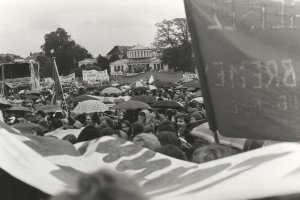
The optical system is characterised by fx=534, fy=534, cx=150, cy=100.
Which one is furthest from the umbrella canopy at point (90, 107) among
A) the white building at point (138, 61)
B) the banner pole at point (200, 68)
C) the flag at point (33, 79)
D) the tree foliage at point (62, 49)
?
the white building at point (138, 61)

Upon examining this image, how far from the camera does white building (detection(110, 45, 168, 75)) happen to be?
135250 millimetres

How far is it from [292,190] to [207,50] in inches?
64.4

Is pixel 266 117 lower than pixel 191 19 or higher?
lower

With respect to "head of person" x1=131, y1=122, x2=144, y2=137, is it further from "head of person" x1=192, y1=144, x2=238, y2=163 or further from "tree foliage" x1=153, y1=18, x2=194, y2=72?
"tree foliage" x1=153, y1=18, x2=194, y2=72

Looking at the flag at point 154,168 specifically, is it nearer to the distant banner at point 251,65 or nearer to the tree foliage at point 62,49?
the distant banner at point 251,65

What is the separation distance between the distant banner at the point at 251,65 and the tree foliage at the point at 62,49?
355 feet

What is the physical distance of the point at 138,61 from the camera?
140m

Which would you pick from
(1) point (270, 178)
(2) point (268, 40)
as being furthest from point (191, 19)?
(1) point (270, 178)

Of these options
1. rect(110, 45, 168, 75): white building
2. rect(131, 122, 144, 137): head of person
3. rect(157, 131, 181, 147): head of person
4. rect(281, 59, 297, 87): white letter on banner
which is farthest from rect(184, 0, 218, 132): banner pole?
rect(110, 45, 168, 75): white building

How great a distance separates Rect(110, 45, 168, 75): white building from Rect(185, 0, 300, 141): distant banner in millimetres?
125224

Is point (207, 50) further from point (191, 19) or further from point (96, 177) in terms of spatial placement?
point (96, 177)

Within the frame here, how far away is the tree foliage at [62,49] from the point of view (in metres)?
112

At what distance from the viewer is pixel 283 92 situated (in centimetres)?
317

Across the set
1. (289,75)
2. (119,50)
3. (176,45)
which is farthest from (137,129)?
(119,50)
